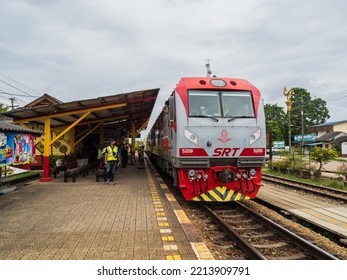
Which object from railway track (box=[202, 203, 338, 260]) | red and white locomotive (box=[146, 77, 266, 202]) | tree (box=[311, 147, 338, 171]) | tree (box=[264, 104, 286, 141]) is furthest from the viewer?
tree (box=[264, 104, 286, 141])

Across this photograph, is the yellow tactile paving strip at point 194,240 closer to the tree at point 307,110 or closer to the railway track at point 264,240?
the railway track at point 264,240


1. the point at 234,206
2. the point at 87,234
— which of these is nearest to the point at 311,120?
the point at 234,206

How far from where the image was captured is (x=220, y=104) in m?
7.61

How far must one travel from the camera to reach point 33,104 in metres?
20.7

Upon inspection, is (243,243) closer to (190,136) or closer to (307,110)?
(190,136)

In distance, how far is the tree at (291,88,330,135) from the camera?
62.5 meters

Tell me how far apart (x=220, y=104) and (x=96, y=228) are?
13.9ft

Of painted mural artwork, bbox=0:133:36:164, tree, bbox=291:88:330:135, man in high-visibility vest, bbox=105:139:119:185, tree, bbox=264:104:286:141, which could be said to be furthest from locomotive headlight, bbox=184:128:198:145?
tree, bbox=291:88:330:135

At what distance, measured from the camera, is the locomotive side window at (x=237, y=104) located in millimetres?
7586

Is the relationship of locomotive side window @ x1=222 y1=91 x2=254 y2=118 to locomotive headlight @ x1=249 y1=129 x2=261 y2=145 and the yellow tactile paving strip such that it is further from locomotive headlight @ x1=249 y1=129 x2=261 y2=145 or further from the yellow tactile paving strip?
the yellow tactile paving strip

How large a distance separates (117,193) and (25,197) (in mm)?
2536

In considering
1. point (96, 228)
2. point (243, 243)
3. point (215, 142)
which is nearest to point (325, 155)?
point (215, 142)

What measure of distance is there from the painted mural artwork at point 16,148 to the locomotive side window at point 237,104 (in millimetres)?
6032

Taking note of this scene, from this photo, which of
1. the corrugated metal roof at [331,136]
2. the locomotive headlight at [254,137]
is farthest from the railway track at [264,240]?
the corrugated metal roof at [331,136]
